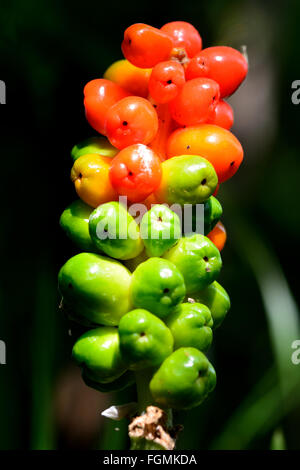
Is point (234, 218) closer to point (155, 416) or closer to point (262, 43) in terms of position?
point (262, 43)

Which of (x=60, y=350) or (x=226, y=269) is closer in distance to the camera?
(x=60, y=350)

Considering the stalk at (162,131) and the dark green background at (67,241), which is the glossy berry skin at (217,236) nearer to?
the stalk at (162,131)

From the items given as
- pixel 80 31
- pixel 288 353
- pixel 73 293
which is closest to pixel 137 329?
pixel 73 293

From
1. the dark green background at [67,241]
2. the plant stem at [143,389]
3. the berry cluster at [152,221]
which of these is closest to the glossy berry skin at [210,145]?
the berry cluster at [152,221]

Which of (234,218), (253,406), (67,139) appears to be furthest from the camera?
(234,218)

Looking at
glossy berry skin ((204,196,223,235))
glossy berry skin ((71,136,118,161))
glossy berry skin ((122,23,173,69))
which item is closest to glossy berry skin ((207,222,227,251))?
glossy berry skin ((204,196,223,235))

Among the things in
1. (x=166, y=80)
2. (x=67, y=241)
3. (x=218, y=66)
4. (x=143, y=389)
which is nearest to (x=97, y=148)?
(x=166, y=80)

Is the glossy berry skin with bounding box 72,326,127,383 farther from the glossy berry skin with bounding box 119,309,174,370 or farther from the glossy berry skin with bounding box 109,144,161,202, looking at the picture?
the glossy berry skin with bounding box 109,144,161,202
